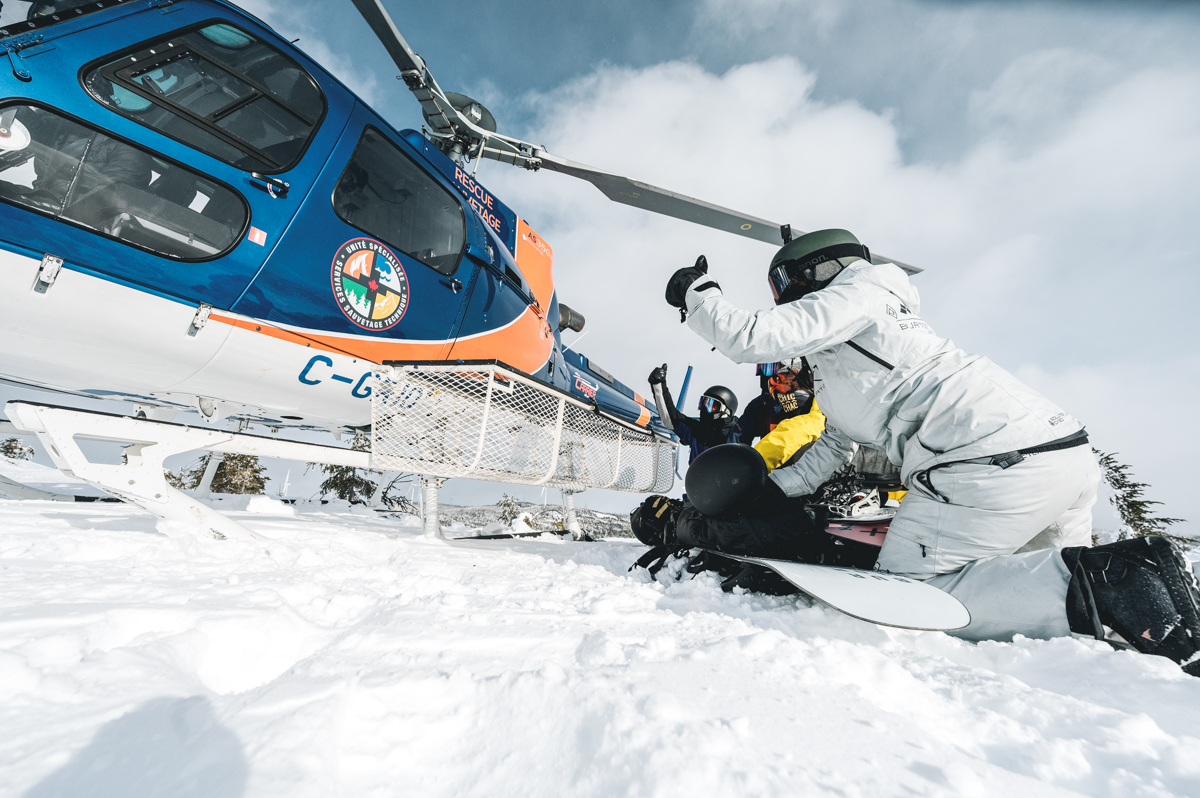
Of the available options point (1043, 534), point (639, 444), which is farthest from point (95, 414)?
point (1043, 534)

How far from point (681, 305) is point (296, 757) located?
197 centimetres

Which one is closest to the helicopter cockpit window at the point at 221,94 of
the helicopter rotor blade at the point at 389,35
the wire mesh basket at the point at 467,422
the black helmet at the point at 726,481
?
the wire mesh basket at the point at 467,422

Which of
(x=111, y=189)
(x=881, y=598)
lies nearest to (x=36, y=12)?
(x=111, y=189)

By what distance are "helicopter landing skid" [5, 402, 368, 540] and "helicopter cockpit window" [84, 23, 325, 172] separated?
1.26 m

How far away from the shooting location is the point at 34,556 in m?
1.75

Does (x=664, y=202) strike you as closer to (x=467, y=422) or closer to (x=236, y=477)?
(x=467, y=422)

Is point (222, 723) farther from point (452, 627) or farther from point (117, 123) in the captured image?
point (117, 123)

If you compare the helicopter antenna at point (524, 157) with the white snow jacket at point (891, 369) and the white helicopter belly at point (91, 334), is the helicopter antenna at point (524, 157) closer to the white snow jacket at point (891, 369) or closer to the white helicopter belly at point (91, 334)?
the white snow jacket at point (891, 369)

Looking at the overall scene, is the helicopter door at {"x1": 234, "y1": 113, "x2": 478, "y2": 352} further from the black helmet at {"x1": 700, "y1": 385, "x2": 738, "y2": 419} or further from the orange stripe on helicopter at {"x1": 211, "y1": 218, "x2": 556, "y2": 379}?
the black helmet at {"x1": 700, "y1": 385, "x2": 738, "y2": 419}

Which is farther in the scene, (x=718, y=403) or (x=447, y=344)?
(x=718, y=403)

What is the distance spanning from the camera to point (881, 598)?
1.54 m

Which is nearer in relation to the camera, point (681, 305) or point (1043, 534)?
point (1043, 534)

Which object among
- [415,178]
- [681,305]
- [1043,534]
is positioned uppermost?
[415,178]

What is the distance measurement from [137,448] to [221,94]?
1654 mm
